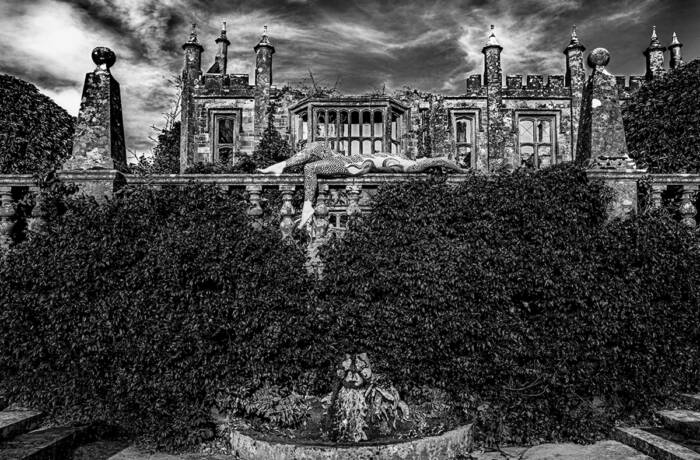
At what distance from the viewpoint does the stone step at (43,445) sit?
4051mm

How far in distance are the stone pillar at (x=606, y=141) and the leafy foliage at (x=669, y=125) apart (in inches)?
196

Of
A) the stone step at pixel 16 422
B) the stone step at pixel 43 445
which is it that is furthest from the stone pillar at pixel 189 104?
the stone step at pixel 43 445

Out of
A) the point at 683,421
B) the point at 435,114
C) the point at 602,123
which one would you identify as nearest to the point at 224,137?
the point at 435,114

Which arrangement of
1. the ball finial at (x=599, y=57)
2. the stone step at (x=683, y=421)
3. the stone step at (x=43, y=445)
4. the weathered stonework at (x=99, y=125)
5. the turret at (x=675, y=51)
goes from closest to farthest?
the stone step at (x=43, y=445), the stone step at (x=683, y=421), the weathered stonework at (x=99, y=125), the ball finial at (x=599, y=57), the turret at (x=675, y=51)

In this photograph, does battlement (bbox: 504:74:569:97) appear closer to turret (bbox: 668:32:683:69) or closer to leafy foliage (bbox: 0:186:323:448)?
turret (bbox: 668:32:683:69)

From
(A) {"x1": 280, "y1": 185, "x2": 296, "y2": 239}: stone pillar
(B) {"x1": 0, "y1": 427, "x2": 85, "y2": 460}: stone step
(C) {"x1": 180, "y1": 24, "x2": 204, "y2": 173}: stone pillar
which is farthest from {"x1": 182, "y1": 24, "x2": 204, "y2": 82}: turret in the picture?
(B) {"x1": 0, "y1": 427, "x2": 85, "y2": 460}: stone step

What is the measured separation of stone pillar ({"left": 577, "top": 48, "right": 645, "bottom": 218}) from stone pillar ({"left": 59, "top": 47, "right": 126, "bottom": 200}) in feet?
18.5

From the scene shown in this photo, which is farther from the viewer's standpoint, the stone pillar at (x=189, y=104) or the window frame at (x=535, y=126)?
the window frame at (x=535, y=126)

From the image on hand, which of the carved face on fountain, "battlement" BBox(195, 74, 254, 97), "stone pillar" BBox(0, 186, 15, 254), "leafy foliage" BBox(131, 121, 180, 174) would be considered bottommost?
the carved face on fountain

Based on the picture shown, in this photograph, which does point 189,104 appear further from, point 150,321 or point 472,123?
point 150,321

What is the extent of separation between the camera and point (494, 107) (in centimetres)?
2142

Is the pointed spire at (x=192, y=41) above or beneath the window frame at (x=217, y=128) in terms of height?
above

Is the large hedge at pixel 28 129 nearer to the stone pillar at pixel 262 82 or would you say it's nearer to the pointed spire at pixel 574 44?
the stone pillar at pixel 262 82

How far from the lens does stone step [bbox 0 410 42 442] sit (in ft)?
15.0
